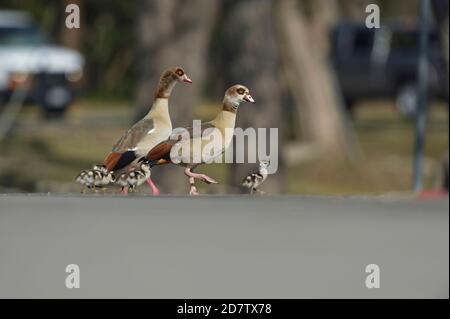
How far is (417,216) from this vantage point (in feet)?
20.6

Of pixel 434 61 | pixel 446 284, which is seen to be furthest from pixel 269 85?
pixel 434 61

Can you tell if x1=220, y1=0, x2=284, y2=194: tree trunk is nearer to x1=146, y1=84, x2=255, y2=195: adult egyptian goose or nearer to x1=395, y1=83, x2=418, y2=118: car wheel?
x1=146, y1=84, x2=255, y2=195: adult egyptian goose

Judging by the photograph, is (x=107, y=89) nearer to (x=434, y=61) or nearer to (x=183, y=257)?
(x=434, y=61)

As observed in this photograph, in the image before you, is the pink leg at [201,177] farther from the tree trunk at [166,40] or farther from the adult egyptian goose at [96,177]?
the tree trunk at [166,40]

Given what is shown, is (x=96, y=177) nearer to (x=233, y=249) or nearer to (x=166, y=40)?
(x=233, y=249)

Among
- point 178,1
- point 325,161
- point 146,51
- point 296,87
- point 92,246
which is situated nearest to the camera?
point 92,246

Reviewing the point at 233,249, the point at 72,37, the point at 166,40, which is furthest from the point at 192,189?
the point at 72,37

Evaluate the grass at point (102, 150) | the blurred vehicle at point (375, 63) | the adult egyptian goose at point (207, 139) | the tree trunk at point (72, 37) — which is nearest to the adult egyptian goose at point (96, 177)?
the adult egyptian goose at point (207, 139)

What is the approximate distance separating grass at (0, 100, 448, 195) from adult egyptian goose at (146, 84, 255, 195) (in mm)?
13764

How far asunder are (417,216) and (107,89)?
42.7 metres

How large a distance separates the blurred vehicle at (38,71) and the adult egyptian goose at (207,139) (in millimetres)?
28469

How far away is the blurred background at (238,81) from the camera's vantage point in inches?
770

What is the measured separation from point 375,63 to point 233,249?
38.7m

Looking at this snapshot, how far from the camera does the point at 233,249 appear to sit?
6.28m
